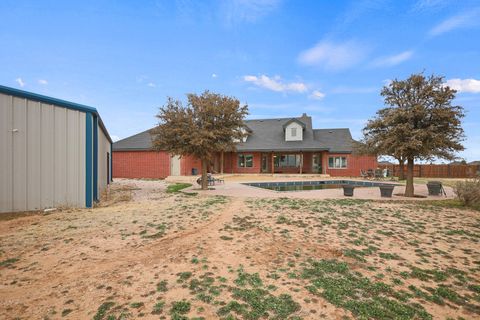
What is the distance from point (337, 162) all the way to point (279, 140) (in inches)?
282

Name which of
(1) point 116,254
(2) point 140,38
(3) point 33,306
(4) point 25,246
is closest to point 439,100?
(1) point 116,254

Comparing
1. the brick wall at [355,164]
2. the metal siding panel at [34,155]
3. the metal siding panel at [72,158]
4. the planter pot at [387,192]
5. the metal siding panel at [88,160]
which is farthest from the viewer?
the brick wall at [355,164]

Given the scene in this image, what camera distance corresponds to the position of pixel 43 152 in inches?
334

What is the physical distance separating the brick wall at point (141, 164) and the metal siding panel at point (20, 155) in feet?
54.8

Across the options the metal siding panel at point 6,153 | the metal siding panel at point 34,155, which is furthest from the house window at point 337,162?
Answer: the metal siding panel at point 6,153

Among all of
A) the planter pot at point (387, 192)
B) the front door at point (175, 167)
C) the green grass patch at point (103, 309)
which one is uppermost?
the front door at point (175, 167)

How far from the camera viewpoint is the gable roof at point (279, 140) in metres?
26.4

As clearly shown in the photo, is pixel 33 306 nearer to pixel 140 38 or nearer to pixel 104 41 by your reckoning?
pixel 104 41

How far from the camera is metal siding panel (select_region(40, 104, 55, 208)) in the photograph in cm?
849

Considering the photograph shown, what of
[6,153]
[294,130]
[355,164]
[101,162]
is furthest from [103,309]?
[355,164]

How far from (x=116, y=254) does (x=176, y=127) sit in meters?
9.72

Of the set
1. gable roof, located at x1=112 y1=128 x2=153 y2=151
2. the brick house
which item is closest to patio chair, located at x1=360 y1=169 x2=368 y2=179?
the brick house

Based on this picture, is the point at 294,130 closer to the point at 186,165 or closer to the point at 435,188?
the point at 186,165

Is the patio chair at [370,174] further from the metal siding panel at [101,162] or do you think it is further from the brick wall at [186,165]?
the metal siding panel at [101,162]
